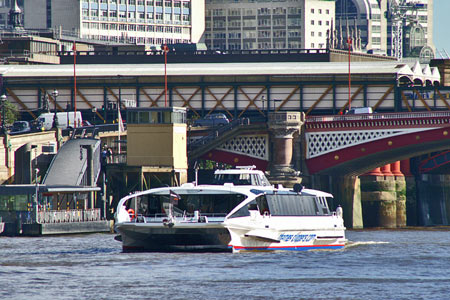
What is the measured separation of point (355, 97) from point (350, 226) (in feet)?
62.8

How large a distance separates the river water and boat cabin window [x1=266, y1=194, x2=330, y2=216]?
2.79 m

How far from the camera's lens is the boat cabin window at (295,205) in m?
86.2

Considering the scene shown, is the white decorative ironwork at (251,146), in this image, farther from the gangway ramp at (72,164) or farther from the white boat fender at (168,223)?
the white boat fender at (168,223)

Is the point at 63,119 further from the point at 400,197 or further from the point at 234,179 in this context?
the point at 234,179

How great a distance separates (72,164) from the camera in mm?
124688

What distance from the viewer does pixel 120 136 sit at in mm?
141125

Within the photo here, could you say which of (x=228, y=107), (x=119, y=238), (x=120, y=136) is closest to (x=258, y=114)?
(x=228, y=107)

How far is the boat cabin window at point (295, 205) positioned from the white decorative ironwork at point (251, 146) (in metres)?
54.6

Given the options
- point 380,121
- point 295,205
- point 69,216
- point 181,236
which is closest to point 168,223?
point 181,236

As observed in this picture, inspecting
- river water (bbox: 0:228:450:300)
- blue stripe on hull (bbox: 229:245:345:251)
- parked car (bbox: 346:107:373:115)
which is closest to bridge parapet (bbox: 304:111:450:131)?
parked car (bbox: 346:107:373:115)

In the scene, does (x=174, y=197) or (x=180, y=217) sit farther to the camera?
(x=180, y=217)

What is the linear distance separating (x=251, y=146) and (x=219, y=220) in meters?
64.8

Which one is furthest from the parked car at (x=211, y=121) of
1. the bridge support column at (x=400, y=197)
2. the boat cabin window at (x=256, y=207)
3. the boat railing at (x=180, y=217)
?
the boat railing at (x=180, y=217)

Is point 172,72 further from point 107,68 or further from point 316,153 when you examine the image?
point 316,153
